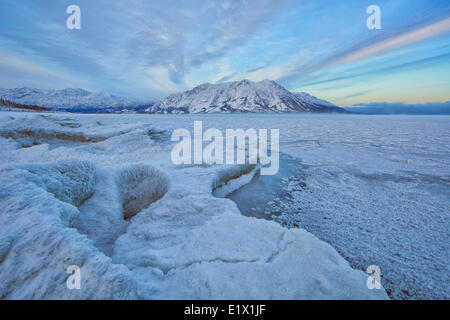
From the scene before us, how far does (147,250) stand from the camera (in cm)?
224

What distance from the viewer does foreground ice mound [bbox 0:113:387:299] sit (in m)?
1.52

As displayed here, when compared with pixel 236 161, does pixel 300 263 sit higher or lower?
lower

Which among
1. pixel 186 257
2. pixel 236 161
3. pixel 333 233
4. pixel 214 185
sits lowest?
pixel 333 233

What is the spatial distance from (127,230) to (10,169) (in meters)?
1.78

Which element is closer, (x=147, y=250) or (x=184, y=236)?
(x=147, y=250)

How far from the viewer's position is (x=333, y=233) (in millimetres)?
2971

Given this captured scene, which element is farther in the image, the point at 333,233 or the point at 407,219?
the point at 407,219

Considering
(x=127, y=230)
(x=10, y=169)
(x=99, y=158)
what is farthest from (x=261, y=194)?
(x=99, y=158)

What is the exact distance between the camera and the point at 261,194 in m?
4.45

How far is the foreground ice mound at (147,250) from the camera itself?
152 centimetres
